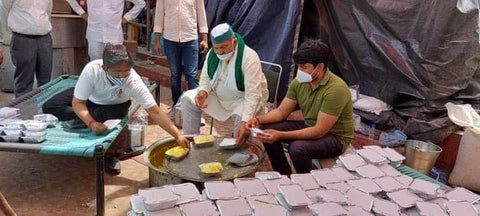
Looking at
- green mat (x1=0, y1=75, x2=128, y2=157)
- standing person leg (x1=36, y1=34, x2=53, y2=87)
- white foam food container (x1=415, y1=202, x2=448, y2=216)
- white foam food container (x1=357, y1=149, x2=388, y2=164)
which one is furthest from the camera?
standing person leg (x1=36, y1=34, x2=53, y2=87)

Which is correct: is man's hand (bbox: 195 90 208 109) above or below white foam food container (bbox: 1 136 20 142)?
above

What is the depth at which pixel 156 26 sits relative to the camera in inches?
171

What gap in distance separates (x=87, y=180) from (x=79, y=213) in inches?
17.8

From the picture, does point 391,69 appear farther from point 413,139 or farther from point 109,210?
point 109,210

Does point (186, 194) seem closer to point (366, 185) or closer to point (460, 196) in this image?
point (366, 185)

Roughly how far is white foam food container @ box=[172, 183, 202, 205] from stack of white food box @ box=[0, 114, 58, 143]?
4.02 ft

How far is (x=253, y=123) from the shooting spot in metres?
2.96

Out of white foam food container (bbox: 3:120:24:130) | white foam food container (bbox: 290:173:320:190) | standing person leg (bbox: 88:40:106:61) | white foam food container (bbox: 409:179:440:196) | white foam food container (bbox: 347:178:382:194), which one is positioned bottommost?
white foam food container (bbox: 3:120:24:130)

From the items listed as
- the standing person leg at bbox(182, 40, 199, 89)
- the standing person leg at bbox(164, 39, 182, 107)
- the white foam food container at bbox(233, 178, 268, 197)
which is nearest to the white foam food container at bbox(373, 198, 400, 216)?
the white foam food container at bbox(233, 178, 268, 197)

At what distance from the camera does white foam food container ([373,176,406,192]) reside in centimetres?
208

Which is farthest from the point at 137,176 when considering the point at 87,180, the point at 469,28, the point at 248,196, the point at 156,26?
the point at 469,28

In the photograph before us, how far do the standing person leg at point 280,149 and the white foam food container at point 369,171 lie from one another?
754 millimetres

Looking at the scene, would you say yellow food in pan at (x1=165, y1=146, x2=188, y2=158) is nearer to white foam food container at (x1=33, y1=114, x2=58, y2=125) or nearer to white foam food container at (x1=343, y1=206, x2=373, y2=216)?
white foam food container at (x1=33, y1=114, x2=58, y2=125)

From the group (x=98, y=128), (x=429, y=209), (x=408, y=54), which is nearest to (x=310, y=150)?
Answer: (x=429, y=209)
